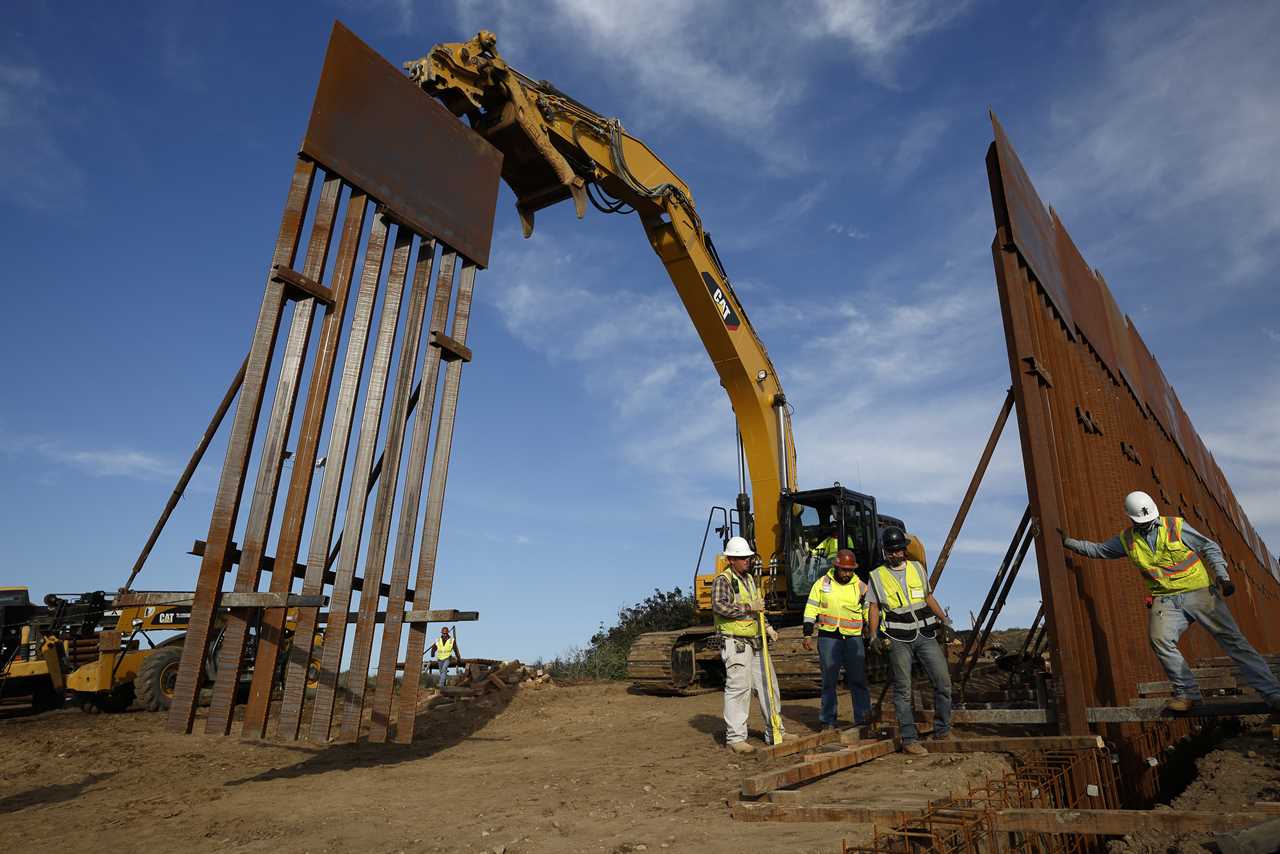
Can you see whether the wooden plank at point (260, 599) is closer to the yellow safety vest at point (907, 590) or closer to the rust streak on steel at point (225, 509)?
the rust streak on steel at point (225, 509)

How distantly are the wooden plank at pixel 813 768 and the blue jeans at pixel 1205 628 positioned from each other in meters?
2.03

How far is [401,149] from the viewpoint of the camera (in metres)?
6.73

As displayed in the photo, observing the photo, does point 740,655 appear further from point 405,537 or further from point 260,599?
point 260,599

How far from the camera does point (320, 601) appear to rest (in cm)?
530

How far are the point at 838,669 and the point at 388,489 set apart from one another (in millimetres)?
4286

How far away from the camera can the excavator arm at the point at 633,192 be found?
30.3 ft

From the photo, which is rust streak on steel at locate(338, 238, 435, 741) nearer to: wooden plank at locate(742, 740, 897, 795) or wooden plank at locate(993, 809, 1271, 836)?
wooden plank at locate(742, 740, 897, 795)

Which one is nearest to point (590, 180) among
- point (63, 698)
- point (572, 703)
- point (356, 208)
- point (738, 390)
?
point (738, 390)

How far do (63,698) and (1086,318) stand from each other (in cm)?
1573

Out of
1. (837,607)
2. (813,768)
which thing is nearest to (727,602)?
(837,607)

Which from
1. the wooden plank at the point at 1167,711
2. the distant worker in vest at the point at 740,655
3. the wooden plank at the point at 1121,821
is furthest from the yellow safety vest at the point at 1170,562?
the distant worker in vest at the point at 740,655

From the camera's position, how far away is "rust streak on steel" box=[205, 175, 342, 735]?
522cm

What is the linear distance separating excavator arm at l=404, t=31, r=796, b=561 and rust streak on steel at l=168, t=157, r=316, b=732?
14.0 ft

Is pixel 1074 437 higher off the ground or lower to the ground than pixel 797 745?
higher
